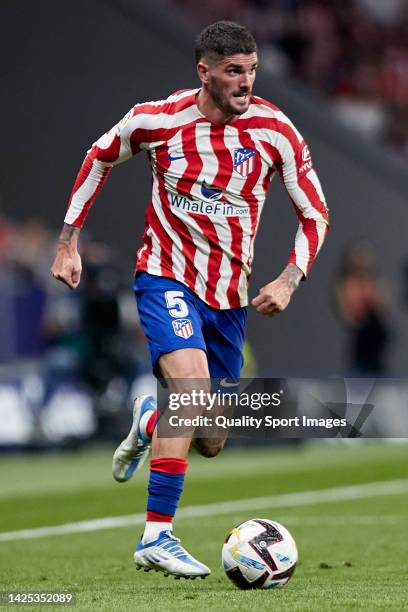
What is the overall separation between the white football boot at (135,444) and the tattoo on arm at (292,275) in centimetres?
109

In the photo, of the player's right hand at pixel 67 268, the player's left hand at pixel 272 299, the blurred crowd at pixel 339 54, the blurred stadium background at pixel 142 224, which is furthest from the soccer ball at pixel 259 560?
the blurred crowd at pixel 339 54

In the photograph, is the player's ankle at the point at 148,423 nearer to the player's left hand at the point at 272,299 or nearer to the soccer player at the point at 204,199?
the soccer player at the point at 204,199

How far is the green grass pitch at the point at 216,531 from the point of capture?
19.2 ft

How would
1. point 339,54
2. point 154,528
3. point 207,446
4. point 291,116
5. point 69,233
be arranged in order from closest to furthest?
point 154,528 → point 207,446 → point 69,233 → point 291,116 → point 339,54

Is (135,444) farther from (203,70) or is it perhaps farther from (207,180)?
(203,70)

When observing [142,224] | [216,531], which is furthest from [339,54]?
[216,531]

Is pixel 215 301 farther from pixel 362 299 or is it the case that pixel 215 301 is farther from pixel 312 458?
pixel 362 299

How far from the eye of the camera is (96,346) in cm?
1562

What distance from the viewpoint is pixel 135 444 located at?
24.3ft

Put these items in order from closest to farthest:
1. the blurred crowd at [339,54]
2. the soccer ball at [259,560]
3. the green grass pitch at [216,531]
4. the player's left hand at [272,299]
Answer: the green grass pitch at [216,531], the soccer ball at [259,560], the player's left hand at [272,299], the blurred crowd at [339,54]

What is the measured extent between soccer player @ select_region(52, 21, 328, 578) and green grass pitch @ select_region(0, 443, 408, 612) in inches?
28.0

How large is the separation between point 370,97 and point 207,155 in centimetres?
Result: 1545

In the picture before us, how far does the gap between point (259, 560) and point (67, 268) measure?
1576mm

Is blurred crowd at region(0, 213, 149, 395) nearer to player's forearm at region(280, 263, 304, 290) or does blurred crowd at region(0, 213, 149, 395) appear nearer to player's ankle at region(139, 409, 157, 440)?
player's ankle at region(139, 409, 157, 440)
